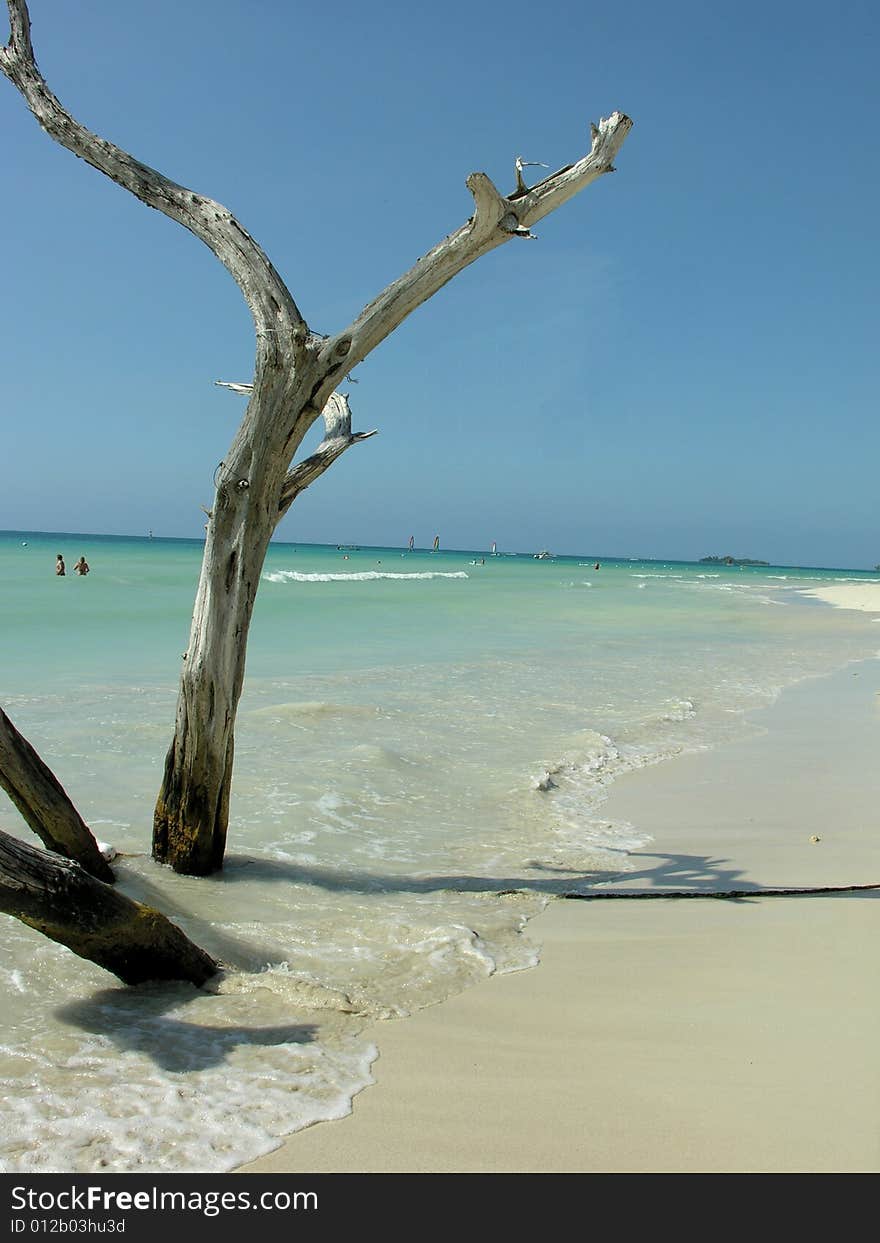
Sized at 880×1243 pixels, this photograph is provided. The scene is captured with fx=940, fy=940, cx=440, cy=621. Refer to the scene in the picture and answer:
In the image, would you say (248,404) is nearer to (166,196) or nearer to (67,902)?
(166,196)

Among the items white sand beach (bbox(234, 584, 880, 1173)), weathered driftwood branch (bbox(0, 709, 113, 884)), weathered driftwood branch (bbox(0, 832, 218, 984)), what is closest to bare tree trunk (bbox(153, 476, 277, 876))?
weathered driftwood branch (bbox(0, 709, 113, 884))

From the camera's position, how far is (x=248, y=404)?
4672 mm

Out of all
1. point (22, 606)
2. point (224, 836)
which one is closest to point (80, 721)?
point (224, 836)

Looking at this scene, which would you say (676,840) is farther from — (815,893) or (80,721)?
(80,721)

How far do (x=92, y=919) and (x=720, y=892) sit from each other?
3.02 metres

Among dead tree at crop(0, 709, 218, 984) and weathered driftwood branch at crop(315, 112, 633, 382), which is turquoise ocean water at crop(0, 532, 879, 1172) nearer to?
dead tree at crop(0, 709, 218, 984)

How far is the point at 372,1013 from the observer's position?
3.32 meters

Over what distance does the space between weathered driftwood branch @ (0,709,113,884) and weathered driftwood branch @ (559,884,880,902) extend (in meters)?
2.33

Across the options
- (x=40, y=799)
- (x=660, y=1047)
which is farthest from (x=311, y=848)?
(x=660, y=1047)

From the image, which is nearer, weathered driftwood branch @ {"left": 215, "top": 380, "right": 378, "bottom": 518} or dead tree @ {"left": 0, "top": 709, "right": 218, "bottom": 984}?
dead tree @ {"left": 0, "top": 709, "right": 218, "bottom": 984}

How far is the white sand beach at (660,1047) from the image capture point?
2414 mm

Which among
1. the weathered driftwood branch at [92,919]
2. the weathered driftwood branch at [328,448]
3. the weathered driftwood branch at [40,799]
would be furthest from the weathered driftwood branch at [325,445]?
the weathered driftwood branch at [92,919]

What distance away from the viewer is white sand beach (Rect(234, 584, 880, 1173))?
2.41 metres

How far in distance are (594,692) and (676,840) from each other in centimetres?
628
